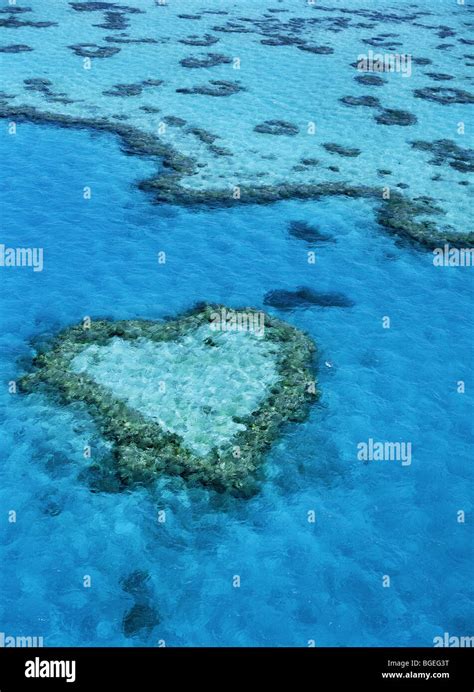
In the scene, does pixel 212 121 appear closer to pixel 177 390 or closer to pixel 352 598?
pixel 177 390

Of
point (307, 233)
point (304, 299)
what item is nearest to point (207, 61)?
point (307, 233)

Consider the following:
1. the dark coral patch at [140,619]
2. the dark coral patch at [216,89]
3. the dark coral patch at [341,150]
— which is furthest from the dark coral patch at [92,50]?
the dark coral patch at [140,619]

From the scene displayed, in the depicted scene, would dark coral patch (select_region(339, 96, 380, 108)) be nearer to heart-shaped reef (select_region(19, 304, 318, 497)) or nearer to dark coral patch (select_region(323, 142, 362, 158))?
dark coral patch (select_region(323, 142, 362, 158))

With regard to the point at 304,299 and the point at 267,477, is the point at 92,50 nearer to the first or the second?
the point at 304,299
